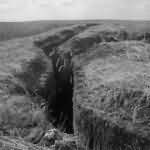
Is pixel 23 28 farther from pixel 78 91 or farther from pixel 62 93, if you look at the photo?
pixel 78 91

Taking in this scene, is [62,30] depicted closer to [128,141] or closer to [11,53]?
[11,53]

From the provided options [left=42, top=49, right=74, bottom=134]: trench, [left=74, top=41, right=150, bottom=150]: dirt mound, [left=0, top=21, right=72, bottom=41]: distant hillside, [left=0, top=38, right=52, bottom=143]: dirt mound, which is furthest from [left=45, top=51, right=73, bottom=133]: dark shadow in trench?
[left=0, top=21, right=72, bottom=41]: distant hillside

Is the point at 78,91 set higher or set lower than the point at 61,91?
higher

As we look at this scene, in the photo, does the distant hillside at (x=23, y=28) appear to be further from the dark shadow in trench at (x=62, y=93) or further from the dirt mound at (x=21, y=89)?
the dark shadow in trench at (x=62, y=93)

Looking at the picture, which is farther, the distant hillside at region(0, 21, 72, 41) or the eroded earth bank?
the distant hillside at region(0, 21, 72, 41)

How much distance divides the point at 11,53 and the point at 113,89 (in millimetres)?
4876

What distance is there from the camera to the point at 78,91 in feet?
19.2

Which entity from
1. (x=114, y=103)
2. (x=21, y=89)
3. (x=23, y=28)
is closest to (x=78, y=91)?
(x=114, y=103)

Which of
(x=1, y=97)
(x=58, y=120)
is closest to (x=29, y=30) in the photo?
(x=58, y=120)

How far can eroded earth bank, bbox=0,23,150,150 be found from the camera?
4.47 m

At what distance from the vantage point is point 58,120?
7.65m

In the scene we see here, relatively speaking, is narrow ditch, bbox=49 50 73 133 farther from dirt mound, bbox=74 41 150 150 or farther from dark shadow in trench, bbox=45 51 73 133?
dirt mound, bbox=74 41 150 150

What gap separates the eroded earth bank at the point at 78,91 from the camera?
→ 4.47 metres

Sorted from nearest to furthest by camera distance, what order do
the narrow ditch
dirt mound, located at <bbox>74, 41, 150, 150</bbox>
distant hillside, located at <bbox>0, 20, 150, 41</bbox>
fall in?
dirt mound, located at <bbox>74, 41, 150, 150</bbox>, the narrow ditch, distant hillside, located at <bbox>0, 20, 150, 41</bbox>
